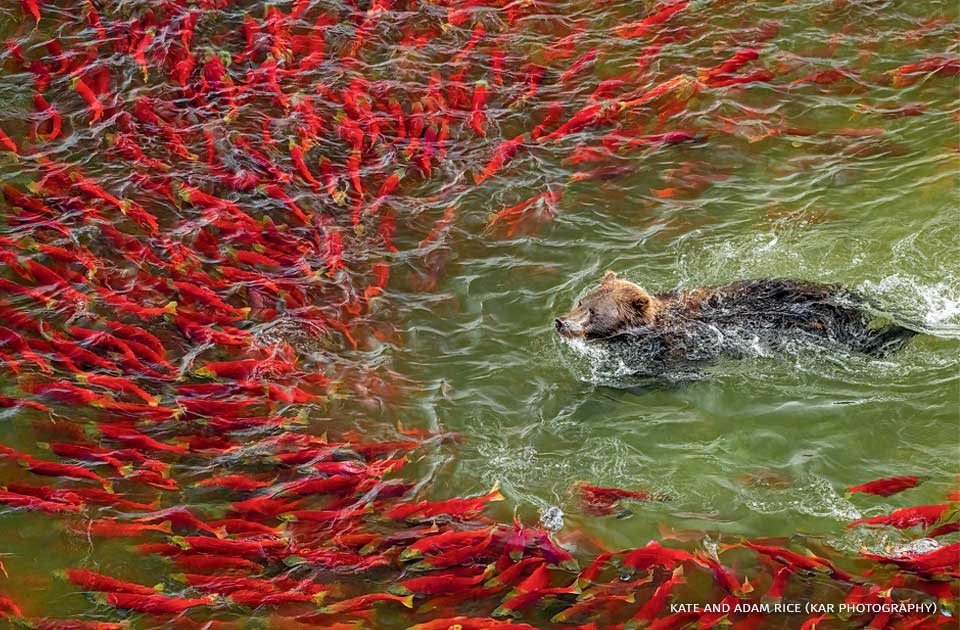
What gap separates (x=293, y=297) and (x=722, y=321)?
3760 mm

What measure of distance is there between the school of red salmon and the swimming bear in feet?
4.27

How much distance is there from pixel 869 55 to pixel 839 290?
460 cm

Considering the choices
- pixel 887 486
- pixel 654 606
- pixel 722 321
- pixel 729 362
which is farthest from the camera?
pixel 729 362

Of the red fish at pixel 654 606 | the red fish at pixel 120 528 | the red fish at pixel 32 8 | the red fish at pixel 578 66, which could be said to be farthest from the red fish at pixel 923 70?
the red fish at pixel 32 8

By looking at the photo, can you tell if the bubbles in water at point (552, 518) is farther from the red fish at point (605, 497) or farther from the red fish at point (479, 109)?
the red fish at point (479, 109)

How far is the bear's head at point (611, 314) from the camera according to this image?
21.7 ft

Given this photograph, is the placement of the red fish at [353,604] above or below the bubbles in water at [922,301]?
below

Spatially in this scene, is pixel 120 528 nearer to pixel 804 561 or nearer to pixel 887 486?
pixel 804 561

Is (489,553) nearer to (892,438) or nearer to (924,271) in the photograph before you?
(892,438)

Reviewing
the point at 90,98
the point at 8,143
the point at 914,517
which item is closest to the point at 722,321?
the point at 914,517

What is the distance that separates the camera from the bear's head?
6.61m

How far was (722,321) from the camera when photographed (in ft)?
21.5

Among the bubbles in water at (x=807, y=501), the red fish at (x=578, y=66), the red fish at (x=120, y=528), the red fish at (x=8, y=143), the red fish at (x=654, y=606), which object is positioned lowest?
the red fish at (x=120, y=528)

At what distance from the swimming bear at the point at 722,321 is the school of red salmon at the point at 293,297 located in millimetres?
1300
